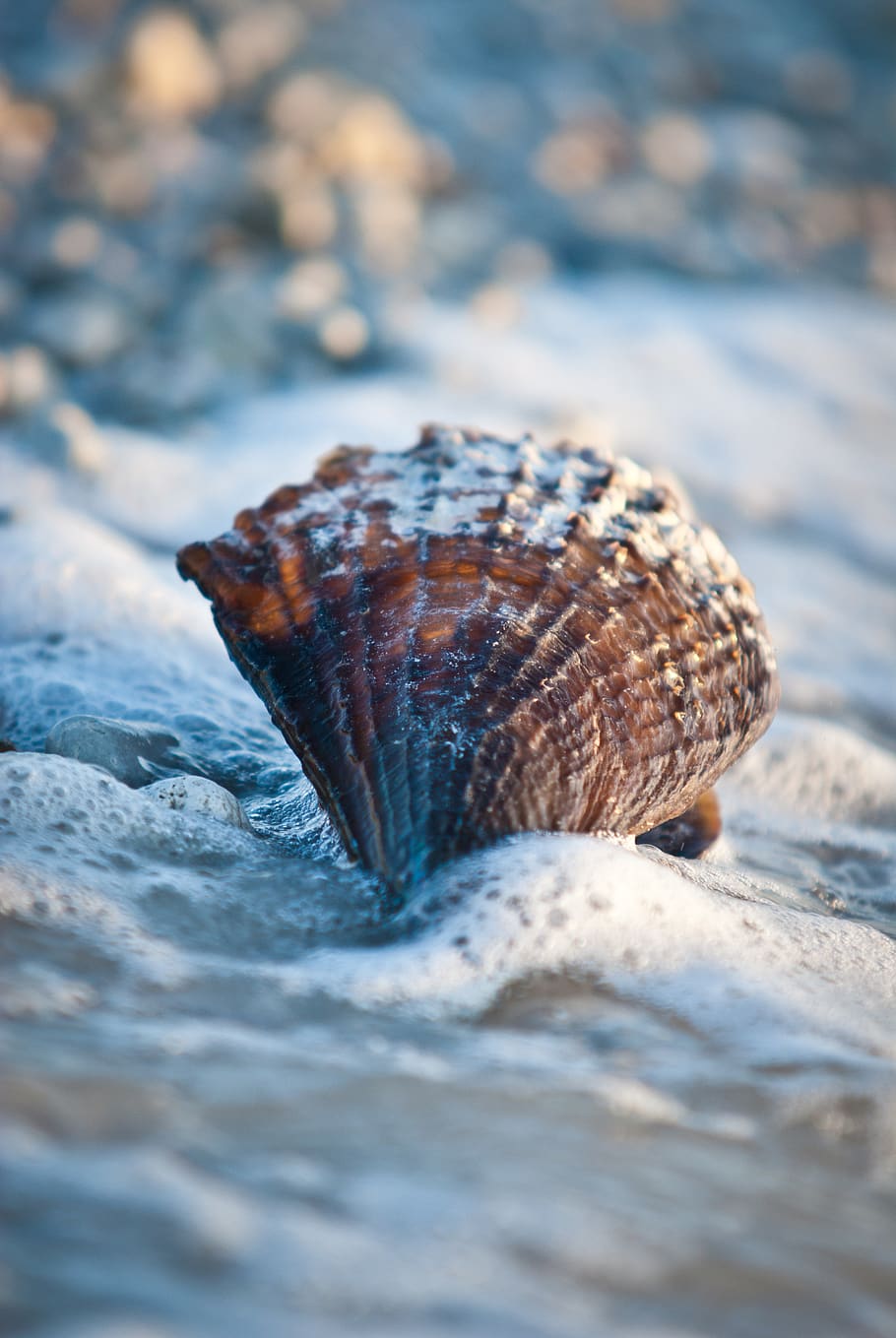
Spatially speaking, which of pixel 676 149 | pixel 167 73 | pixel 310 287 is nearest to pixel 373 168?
pixel 167 73

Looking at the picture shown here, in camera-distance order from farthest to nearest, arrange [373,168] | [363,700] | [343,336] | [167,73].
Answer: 1. [167,73]
2. [373,168]
3. [343,336]
4. [363,700]

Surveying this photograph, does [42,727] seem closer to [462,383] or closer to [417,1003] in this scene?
[417,1003]

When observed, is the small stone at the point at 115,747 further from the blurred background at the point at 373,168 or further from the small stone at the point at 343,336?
the small stone at the point at 343,336

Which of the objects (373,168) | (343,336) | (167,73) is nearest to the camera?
(343,336)

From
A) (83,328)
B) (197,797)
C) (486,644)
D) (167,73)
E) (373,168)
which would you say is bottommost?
(197,797)

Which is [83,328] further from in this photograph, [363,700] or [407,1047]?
[407,1047]

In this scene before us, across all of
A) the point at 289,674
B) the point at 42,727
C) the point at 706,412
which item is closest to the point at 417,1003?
the point at 289,674

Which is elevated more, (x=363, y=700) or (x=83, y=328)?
(x=83, y=328)
